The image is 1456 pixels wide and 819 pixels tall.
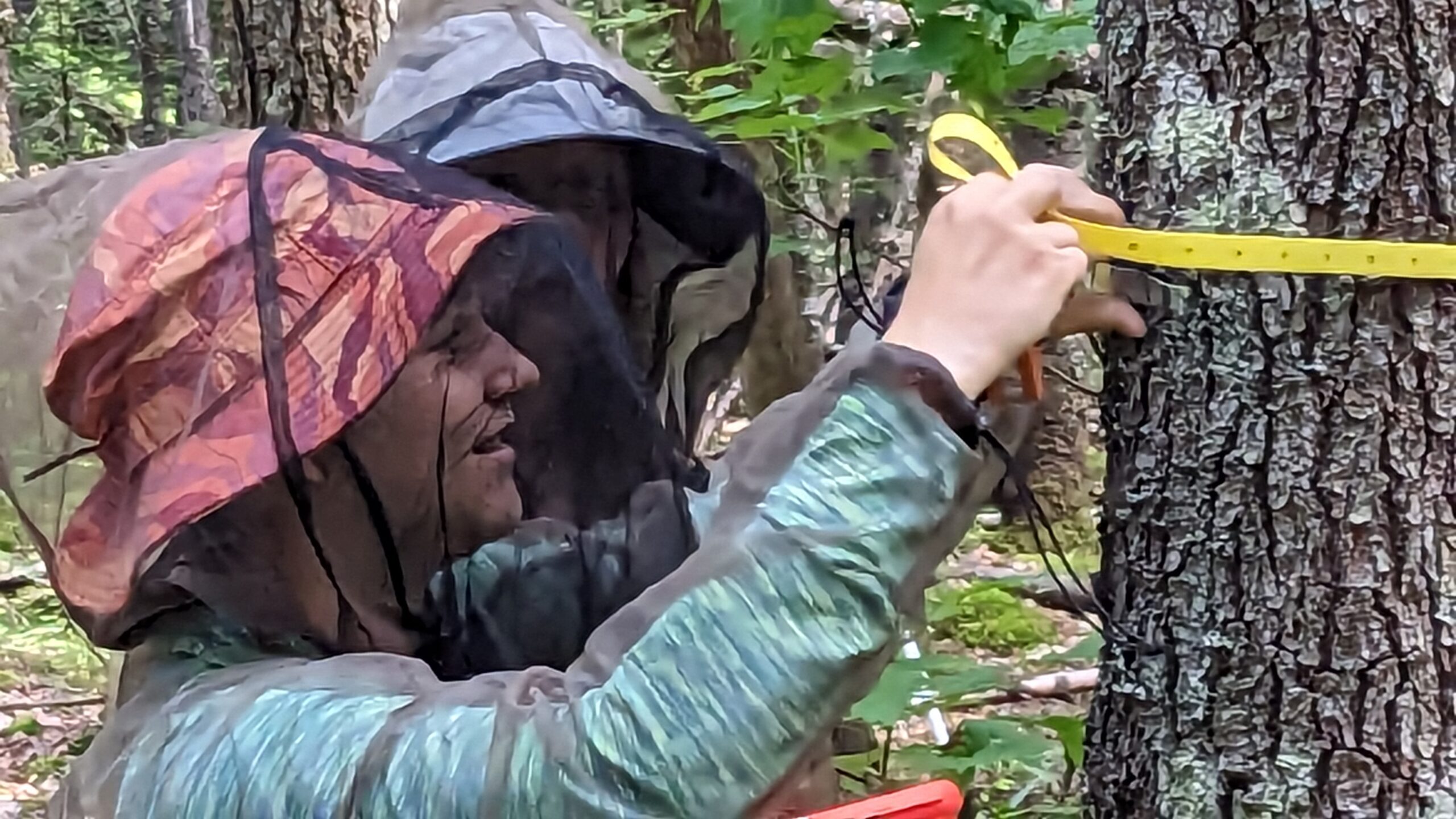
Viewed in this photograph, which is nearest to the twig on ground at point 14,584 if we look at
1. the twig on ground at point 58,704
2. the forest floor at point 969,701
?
the forest floor at point 969,701

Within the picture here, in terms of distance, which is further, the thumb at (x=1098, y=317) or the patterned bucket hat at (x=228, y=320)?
the thumb at (x=1098, y=317)

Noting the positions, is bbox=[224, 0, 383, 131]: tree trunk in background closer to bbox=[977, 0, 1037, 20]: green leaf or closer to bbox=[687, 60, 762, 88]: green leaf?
bbox=[687, 60, 762, 88]: green leaf

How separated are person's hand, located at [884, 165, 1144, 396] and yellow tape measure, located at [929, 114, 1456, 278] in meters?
0.09

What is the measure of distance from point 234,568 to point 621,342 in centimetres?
51

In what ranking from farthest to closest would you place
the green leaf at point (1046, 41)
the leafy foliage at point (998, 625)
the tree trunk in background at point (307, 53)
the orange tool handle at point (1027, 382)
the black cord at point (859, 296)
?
the tree trunk in background at point (307, 53) → the leafy foliage at point (998, 625) → the green leaf at point (1046, 41) → the black cord at point (859, 296) → the orange tool handle at point (1027, 382)

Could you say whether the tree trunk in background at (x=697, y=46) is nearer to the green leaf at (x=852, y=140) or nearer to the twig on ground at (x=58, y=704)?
the green leaf at (x=852, y=140)

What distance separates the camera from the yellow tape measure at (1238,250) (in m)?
1.45

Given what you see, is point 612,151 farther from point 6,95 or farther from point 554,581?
point 6,95

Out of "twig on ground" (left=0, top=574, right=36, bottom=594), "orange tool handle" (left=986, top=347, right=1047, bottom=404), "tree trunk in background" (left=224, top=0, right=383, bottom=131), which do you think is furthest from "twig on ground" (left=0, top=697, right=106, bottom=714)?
"orange tool handle" (left=986, top=347, right=1047, bottom=404)

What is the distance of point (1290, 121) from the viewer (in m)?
1.52

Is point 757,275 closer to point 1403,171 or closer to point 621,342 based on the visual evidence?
point 621,342

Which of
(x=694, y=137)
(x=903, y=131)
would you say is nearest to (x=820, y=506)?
(x=694, y=137)

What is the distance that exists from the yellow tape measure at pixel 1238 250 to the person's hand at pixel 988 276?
0.28 ft

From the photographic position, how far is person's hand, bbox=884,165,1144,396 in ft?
4.08
